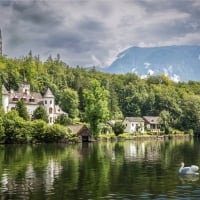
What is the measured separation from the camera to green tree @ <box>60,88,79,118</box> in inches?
6127

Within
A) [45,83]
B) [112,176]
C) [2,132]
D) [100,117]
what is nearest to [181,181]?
[112,176]

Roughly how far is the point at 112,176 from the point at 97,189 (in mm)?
7147

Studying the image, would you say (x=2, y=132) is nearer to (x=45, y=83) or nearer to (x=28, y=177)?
(x=28, y=177)

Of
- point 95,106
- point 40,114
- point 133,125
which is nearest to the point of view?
point 95,106

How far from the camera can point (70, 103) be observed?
6156 inches

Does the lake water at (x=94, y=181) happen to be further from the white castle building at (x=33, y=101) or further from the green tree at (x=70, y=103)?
the green tree at (x=70, y=103)

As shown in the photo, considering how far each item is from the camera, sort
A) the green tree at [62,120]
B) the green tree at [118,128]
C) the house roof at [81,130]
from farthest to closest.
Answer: the green tree at [118,128] < the green tree at [62,120] < the house roof at [81,130]

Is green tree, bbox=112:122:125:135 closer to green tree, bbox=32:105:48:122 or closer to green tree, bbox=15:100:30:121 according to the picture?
green tree, bbox=32:105:48:122

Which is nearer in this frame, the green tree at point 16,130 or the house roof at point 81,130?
the green tree at point 16,130

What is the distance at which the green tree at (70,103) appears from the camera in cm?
15562

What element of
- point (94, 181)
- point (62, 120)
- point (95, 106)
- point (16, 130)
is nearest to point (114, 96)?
point (62, 120)

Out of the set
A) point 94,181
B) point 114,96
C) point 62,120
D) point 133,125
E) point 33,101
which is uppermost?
point 114,96

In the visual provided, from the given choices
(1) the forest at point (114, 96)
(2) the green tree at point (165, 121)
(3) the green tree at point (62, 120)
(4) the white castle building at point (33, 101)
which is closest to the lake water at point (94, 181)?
(3) the green tree at point (62, 120)

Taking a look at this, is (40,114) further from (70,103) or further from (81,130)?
(70,103)
